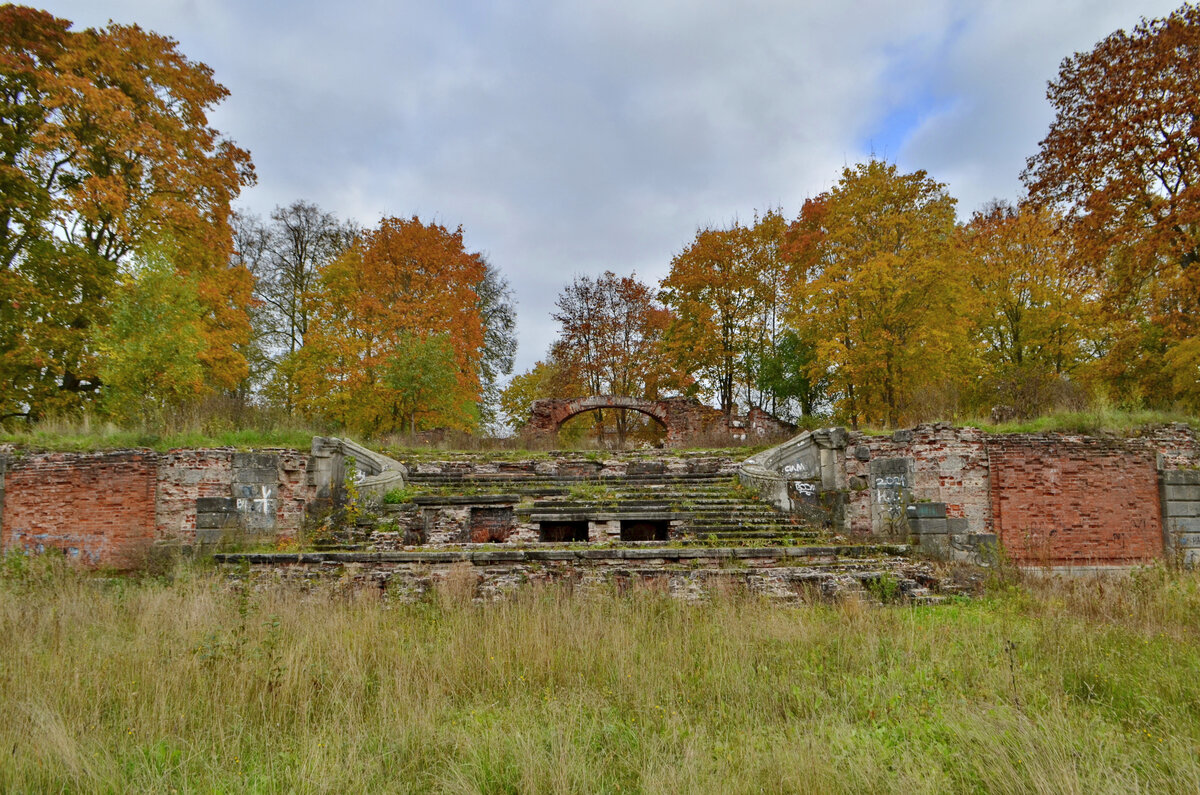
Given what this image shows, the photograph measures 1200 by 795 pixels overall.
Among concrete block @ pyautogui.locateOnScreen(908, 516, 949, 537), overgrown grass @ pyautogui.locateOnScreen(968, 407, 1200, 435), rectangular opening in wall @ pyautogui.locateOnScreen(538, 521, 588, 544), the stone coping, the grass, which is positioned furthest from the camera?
rectangular opening in wall @ pyautogui.locateOnScreen(538, 521, 588, 544)

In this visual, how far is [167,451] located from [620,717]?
35.8ft

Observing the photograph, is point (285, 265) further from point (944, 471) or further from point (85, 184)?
point (944, 471)

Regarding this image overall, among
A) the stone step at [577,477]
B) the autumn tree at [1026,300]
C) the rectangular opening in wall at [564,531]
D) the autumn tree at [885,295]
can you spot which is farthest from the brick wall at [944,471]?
the autumn tree at [1026,300]

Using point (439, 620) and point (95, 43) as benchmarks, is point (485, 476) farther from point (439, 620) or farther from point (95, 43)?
point (95, 43)

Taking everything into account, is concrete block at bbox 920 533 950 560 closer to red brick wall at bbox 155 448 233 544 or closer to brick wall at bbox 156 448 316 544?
brick wall at bbox 156 448 316 544

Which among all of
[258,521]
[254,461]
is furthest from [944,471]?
[254,461]

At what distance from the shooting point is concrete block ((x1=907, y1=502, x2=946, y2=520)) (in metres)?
11.2

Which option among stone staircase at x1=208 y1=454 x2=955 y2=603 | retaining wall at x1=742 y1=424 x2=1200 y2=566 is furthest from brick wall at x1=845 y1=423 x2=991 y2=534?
stone staircase at x1=208 y1=454 x2=955 y2=603

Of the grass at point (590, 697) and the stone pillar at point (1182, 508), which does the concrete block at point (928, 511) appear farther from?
the stone pillar at point (1182, 508)

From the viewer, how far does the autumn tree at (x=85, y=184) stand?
15.7 meters

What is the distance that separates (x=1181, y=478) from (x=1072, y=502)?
204 cm

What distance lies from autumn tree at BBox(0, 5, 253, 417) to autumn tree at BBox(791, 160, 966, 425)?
17132 millimetres

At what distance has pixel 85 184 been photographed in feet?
52.2

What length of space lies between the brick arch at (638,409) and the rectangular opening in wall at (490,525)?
37.1ft
